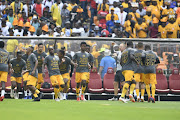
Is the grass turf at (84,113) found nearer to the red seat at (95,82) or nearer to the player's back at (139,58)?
the player's back at (139,58)

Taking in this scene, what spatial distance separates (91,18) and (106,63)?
257 inches

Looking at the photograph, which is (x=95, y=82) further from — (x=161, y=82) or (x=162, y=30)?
(x=162, y=30)

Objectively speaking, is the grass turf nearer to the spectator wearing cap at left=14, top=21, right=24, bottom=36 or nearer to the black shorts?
the black shorts

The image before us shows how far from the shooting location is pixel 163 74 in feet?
71.3

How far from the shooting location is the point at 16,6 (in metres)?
27.6

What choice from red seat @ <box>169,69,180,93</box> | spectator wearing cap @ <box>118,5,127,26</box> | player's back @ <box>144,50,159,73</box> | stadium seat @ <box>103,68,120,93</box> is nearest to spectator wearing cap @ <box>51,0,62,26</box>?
spectator wearing cap @ <box>118,5,127,26</box>

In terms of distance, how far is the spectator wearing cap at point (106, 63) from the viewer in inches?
835

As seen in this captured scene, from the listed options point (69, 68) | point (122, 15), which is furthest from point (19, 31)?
point (69, 68)

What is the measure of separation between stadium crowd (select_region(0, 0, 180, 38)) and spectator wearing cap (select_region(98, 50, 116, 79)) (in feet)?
8.64

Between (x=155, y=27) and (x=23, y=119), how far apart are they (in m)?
17.6

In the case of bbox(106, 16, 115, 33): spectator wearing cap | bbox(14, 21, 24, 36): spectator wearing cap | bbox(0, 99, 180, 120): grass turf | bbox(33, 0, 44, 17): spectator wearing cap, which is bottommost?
bbox(0, 99, 180, 120): grass turf

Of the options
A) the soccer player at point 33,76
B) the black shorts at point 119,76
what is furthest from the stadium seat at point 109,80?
the soccer player at point 33,76

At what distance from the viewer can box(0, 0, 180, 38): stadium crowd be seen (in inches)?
981

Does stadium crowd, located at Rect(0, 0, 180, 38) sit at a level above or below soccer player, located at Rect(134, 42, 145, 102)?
above
